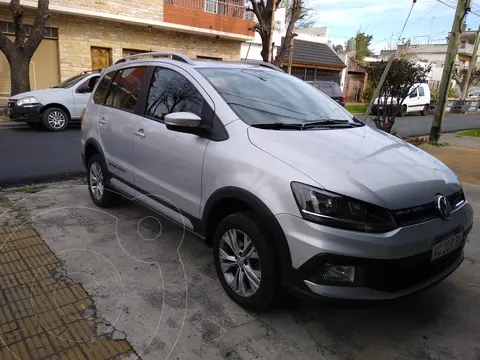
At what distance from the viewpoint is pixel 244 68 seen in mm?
3914

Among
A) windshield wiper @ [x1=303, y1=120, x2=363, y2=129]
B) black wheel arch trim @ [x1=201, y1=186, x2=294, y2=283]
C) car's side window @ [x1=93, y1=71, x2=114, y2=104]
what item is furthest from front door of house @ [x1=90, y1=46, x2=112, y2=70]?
black wheel arch trim @ [x1=201, y1=186, x2=294, y2=283]

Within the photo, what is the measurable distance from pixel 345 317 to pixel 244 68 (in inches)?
96.2

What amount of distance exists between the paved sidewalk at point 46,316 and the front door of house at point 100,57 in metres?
16.6

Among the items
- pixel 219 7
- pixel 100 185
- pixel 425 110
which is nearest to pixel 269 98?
pixel 100 185

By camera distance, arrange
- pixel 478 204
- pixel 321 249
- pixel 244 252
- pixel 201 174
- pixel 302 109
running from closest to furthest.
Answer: pixel 321 249, pixel 244 252, pixel 201 174, pixel 302 109, pixel 478 204

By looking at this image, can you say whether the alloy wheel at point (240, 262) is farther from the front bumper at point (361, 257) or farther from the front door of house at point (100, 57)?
the front door of house at point (100, 57)

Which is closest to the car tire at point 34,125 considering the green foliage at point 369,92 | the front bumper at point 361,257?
the green foliage at point 369,92

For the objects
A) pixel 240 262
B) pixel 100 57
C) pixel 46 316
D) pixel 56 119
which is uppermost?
pixel 100 57

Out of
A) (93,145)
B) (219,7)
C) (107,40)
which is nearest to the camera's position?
(93,145)

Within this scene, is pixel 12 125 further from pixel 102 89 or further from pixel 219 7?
pixel 219 7

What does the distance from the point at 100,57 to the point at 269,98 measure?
17276 millimetres

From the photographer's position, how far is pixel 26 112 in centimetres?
1016

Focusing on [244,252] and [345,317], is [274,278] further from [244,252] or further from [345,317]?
[345,317]

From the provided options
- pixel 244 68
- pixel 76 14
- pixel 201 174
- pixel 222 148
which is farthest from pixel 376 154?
pixel 76 14
